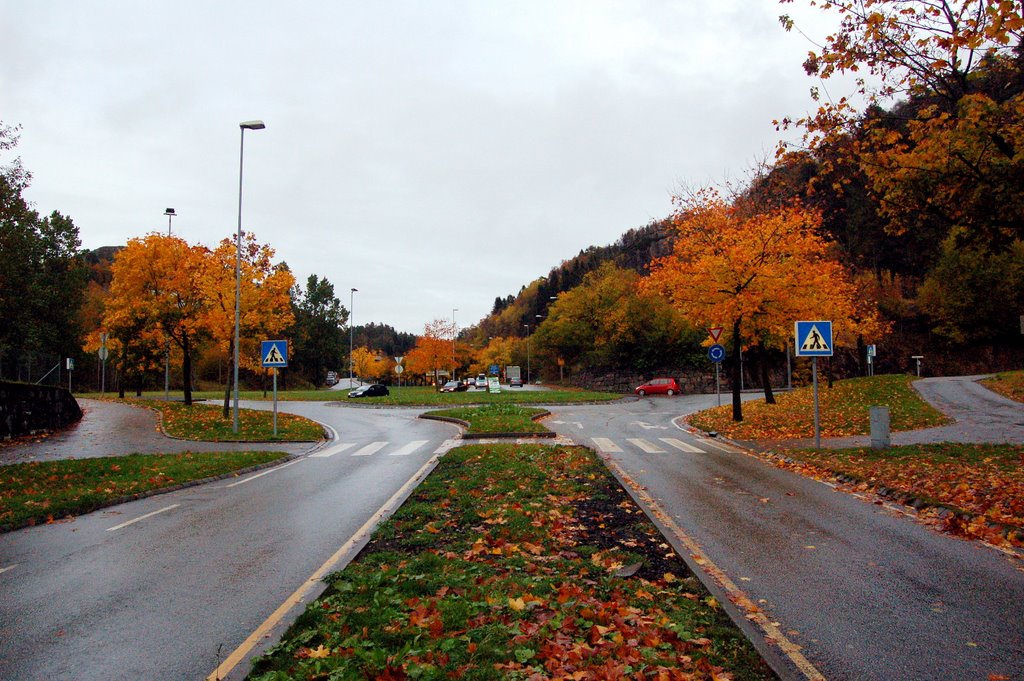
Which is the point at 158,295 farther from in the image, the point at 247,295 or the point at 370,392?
the point at 370,392

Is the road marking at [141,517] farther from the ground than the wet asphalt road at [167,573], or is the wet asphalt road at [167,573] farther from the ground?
the wet asphalt road at [167,573]

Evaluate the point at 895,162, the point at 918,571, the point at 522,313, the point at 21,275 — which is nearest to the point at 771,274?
the point at 895,162

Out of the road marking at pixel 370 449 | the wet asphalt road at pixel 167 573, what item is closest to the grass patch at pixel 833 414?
the road marking at pixel 370 449

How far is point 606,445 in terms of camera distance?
18.2 meters

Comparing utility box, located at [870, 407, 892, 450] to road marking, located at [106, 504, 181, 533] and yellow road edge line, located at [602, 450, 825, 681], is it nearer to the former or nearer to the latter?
yellow road edge line, located at [602, 450, 825, 681]

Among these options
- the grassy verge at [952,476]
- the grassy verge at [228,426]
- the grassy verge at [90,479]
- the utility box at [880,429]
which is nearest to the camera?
the grassy verge at [952,476]

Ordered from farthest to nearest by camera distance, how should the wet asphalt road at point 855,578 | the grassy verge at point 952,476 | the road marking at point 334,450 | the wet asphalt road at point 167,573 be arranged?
the road marking at point 334,450 < the grassy verge at point 952,476 < the wet asphalt road at point 167,573 < the wet asphalt road at point 855,578

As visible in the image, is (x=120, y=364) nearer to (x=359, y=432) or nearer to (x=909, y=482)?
(x=359, y=432)

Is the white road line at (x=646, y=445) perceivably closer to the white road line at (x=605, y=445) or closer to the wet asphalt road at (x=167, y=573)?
the white road line at (x=605, y=445)

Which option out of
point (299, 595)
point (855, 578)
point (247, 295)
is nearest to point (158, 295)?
point (247, 295)

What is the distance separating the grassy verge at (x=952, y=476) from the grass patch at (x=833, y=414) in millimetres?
5046

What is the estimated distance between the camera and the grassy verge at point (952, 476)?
772 centimetres

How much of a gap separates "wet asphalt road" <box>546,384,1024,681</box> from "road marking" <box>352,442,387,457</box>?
29.2ft

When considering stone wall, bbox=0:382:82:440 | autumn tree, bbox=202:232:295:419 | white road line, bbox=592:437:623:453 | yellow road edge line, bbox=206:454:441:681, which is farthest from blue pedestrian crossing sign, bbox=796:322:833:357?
stone wall, bbox=0:382:82:440
